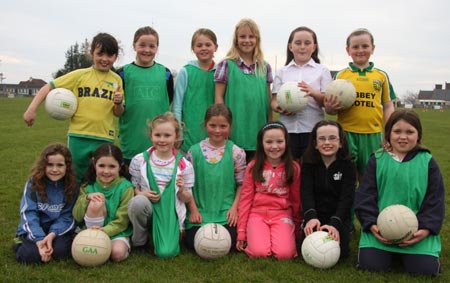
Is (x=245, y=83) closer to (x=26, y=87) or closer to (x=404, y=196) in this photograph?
(x=404, y=196)

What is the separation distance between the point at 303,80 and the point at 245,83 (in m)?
0.73

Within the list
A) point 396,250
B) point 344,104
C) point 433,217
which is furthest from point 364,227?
point 344,104

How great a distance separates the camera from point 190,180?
538 centimetres

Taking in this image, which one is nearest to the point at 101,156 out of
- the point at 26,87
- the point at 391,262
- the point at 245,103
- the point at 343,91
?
the point at 245,103

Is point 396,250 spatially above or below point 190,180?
below

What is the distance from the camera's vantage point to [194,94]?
6039mm

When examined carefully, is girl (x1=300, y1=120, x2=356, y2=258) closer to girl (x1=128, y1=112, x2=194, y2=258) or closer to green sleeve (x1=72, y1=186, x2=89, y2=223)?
girl (x1=128, y1=112, x2=194, y2=258)

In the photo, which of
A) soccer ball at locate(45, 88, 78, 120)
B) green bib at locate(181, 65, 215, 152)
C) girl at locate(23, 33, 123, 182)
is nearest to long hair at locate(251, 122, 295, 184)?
green bib at locate(181, 65, 215, 152)

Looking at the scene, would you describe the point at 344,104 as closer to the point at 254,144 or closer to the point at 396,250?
the point at 254,144

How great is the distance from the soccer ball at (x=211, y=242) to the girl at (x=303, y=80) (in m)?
1.49

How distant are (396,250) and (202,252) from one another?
78.1 inches

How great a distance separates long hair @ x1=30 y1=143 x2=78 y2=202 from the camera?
495cm

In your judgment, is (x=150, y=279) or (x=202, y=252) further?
(x=202, y=252)

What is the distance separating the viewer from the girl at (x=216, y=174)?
540 centimetres
